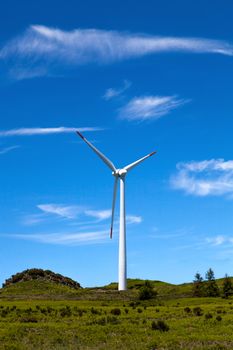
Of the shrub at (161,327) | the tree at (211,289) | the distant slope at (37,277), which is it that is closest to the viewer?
the shrub at (161,327)

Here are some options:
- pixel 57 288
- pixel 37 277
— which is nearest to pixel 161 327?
pixel 57 288

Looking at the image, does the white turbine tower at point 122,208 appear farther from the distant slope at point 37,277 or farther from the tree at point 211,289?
the distant slope at point 37,277

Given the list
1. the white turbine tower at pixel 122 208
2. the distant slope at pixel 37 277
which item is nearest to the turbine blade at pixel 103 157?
the white turbine tower at pixel 122 208

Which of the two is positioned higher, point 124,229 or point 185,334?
point 124,229

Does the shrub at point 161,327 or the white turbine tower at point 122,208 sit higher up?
the white turbine tower at point 122,208

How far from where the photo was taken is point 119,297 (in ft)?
334

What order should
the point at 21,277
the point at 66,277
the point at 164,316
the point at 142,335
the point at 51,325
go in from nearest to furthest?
the point at 142,335 < the point at 51,325 < the point at 164,316 < the point at 21,277 < the point at 66,277

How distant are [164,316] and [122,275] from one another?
200 ft

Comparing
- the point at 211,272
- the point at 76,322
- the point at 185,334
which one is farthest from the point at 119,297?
the point at 185,334

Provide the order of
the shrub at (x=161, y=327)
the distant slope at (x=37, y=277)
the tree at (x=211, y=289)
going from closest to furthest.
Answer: the shrub at (x=161, y=327)
the tree at (x=211, y=289)
the distant slope at (x=37, y=277)

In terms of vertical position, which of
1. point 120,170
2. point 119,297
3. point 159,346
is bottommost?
point 159,346

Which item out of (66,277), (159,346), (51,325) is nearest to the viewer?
(159,346)

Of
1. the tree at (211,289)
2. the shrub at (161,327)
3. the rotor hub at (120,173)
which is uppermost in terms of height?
the rotor hub at (120,173)

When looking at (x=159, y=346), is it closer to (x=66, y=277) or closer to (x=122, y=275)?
(x=122, y=275)
